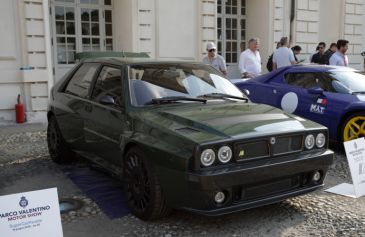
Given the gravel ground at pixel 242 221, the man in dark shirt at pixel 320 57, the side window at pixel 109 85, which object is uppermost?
the man in dark shirt at pixel 320 57

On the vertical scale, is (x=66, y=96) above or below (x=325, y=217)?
above

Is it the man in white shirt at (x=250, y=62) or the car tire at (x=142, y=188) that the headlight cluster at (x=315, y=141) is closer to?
the car tire at (x=142, y=188)

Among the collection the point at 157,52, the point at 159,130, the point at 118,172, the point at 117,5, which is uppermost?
the point at 117,5

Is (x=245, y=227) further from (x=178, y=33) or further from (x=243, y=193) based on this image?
(x=178, y=33)

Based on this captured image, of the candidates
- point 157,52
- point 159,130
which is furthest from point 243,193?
point 157,52

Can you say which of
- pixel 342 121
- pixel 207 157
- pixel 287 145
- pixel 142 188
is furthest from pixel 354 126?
pixel 142 188

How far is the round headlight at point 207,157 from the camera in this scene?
3575mm

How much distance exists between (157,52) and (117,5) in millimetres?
1738

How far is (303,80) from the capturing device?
756 cm

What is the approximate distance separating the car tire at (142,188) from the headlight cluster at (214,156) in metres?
0.54

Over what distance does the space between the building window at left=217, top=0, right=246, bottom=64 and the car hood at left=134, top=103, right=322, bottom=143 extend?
10.7 metres

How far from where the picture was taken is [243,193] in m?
3.75

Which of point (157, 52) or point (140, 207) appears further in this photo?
point (157, 52)

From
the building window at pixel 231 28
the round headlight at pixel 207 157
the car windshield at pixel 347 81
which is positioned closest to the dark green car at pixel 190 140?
the round headlight at pixel 207 157
